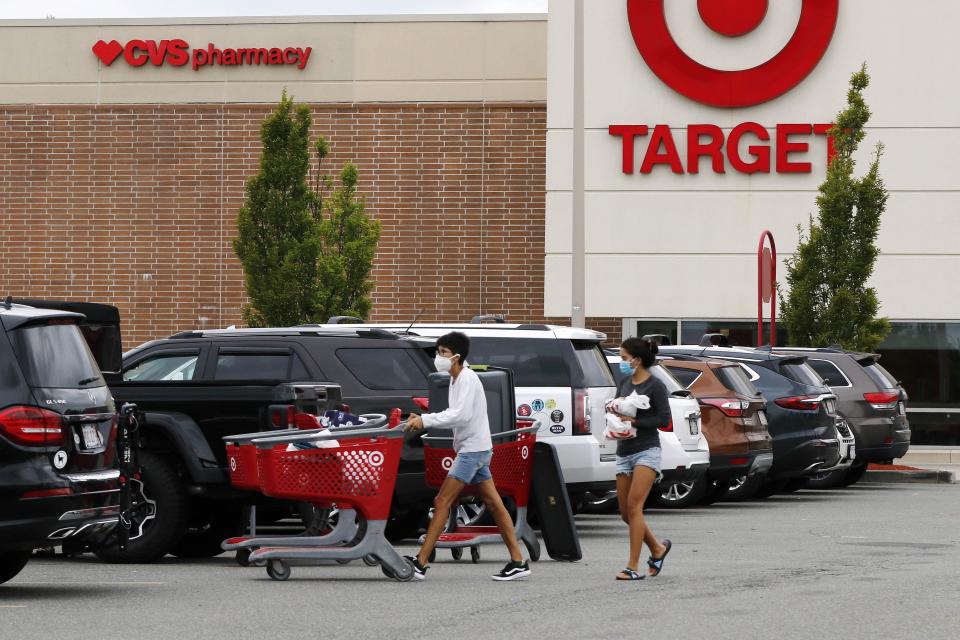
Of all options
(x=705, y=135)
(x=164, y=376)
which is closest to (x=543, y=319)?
(x=705, y=135)

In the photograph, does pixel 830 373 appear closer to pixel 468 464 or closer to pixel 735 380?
pixel 735 380

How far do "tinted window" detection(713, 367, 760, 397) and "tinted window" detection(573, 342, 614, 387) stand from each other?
356 cm

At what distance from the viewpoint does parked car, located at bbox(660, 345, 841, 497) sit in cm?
2000

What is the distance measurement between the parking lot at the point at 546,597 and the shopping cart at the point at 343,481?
0.64 feet

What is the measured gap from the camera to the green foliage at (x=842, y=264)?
1076 inches

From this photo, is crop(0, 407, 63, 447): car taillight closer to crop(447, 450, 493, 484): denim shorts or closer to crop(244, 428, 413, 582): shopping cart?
crop(244, 428, 413, 582): shopping cart

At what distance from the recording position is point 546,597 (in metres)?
10.5

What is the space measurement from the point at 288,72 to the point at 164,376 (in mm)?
18774

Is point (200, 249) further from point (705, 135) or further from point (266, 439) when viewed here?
point (266, 439)

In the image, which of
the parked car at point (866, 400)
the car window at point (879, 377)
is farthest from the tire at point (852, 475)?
the car window at point (879, 377)

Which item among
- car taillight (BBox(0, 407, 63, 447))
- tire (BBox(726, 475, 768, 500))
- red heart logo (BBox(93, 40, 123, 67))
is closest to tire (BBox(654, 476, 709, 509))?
tire (BBox(726, 475, 768, 500))

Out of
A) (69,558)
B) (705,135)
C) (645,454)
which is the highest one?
(705,135)

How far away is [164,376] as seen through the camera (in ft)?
45.7

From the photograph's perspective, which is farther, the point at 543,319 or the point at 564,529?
the point at 543,319
